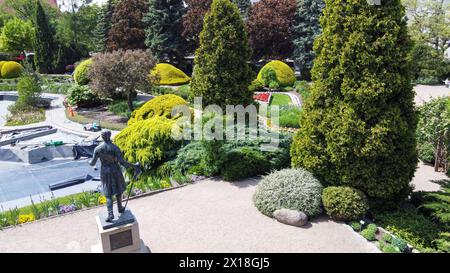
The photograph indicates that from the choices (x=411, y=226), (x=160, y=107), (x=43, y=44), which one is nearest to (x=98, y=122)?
(x=160, y=107)

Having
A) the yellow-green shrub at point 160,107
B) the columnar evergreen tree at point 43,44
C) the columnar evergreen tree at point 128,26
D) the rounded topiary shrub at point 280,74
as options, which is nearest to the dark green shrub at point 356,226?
the yellow-green shrub at point 160,107

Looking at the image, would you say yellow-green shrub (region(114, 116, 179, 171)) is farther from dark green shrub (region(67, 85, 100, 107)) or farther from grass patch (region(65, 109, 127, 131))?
dark green shrub (region(67, 85, 100, 107))

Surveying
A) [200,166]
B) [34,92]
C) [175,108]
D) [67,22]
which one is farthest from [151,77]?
[67,22]

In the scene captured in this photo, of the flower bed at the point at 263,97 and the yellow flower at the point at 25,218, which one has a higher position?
the flower bed at the point at 263,97

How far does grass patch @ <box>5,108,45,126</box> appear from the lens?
23.0 meters

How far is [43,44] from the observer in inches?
1651

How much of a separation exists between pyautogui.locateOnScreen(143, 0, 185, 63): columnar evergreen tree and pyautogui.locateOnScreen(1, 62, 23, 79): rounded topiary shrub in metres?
15.3

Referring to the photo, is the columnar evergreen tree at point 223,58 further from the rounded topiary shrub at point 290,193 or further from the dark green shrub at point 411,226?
the dark green shrub at point 411,226

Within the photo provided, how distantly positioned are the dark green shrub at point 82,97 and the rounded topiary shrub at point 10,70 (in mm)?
18003

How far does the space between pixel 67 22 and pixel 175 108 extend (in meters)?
37.1

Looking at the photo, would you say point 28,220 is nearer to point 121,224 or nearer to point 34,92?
point 121,224

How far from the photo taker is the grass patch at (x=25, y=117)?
22984 millimetres

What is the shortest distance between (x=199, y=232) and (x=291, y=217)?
2287mm

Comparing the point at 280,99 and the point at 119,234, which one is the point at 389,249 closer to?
the point at 119,234
